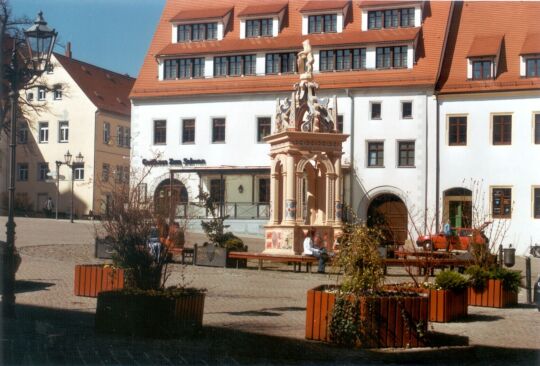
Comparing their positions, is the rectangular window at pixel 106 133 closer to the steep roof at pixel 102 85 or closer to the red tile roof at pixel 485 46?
the steep roof at pixel 102 85

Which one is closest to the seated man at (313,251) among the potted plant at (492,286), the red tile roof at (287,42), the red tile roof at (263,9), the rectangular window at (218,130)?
the potted plant at (492,286)

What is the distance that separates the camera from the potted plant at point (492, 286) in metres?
17.6

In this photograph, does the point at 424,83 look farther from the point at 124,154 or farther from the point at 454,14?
the point at 124,154

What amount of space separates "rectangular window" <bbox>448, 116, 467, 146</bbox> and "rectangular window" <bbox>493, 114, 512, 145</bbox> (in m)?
1.44

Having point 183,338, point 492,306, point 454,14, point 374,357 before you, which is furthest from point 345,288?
point 454,14

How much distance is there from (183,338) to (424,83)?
3554 centimetres

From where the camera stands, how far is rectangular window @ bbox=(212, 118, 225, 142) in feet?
163

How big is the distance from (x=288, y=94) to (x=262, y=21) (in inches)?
208

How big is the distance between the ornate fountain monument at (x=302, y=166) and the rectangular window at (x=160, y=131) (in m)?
21.0

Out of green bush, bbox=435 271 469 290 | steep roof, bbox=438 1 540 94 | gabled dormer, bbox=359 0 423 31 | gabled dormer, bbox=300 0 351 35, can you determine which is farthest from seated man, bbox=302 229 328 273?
gabled dormer, bbox=300 0 351 35

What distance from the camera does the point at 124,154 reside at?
165 feet

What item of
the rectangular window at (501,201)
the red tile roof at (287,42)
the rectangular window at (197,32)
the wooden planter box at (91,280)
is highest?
the rectangular window at (197,32)

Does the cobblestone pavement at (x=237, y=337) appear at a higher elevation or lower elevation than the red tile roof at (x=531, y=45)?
lower

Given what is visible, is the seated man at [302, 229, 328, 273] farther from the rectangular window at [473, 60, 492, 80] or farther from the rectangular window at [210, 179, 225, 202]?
the rectangular window at [473, 60, 492, 80]
